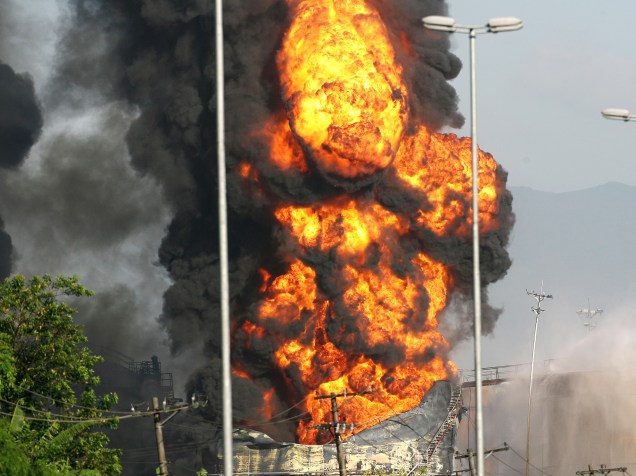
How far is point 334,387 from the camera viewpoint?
335 feet

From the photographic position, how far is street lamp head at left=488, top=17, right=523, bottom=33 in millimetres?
48719

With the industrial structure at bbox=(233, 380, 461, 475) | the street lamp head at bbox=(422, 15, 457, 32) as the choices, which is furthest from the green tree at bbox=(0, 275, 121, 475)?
the industrial structure at bbox=(233, 380, 461, 475)

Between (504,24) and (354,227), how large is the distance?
53.9 metres

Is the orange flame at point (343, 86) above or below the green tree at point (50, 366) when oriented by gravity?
above

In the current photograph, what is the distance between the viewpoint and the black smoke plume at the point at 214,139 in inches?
4045

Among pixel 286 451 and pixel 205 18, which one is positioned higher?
pixel 205 18

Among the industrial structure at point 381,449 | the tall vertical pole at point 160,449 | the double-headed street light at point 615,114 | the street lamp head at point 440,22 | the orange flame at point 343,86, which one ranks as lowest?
the tall vertical pole at point 160,449

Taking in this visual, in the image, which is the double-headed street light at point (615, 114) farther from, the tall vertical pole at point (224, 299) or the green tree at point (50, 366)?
the green tree at point (50, 366)

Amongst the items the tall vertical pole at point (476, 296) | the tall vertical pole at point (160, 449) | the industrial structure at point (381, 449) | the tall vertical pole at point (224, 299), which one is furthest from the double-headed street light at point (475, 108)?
the industrial structure at point (381, 449)

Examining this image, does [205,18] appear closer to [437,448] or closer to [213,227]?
[213,227]

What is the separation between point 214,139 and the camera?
349 ft

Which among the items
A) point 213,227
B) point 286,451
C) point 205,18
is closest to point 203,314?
point 213,227

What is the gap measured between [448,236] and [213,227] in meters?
17.7

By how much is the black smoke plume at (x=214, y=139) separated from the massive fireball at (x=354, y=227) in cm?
104
